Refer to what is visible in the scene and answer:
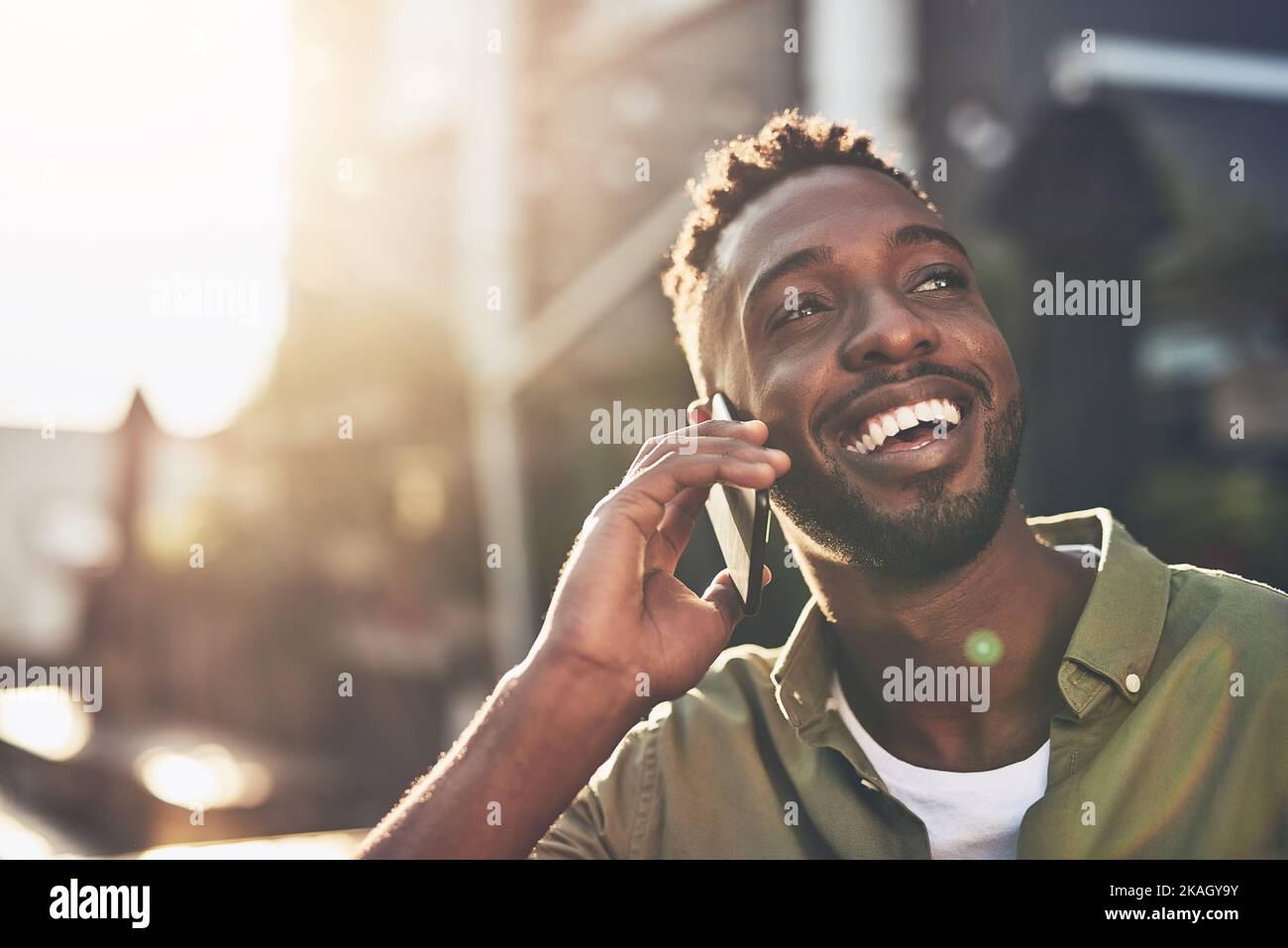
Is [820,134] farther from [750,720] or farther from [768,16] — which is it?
[768,16]

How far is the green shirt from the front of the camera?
180 cm

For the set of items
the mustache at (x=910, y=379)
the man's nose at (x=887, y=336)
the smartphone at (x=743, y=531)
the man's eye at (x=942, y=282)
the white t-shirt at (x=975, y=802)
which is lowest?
the white t-shirt at (x=975, y=802)

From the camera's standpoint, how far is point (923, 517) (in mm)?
2072

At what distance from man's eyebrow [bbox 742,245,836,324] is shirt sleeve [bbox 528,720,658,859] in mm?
1005

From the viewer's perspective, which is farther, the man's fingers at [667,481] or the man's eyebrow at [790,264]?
the man's eyebrow at [790,264]

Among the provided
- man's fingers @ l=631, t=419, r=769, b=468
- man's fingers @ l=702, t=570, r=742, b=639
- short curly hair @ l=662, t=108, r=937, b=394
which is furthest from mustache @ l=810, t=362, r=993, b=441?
short curly hair @ l=662, t=108, r=937, b=394

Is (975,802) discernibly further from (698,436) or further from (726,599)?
(698,436)

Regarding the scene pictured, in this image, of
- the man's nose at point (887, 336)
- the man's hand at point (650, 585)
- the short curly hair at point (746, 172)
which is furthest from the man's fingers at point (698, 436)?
the short curly hair at point (746, 172)

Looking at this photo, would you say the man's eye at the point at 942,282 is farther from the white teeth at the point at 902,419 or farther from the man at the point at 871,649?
the white teeth at the point at 902,419

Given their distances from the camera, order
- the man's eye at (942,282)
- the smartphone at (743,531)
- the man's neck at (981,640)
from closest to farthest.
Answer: the smartphone at (743,531), the man's neck at (981,640), the man's eye at (942,282)

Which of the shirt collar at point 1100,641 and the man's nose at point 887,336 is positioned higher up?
the man's nose at point 887,336

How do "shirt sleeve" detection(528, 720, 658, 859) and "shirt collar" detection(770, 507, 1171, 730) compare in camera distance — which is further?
"shirt sleeve" detection(528, 720, 658, 859)

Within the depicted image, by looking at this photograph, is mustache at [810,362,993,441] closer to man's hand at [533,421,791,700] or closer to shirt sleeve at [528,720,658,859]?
man's hand at [533,421,791,700]

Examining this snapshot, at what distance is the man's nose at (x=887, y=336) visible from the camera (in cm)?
206
